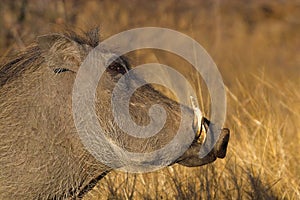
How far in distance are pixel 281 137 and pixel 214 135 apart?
1.58 meters

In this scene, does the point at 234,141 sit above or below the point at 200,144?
above

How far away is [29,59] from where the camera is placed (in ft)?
12.0

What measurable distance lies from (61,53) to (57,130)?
0.30 meters

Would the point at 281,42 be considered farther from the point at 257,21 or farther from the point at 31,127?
the point at 31,127

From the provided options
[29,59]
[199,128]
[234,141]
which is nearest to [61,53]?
[29,59]

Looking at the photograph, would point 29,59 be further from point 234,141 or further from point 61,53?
point 234,141

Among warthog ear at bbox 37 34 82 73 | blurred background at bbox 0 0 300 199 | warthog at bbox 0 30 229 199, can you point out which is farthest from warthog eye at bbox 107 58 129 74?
blurred background at bbox 0 0 300 199

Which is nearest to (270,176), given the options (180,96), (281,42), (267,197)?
(267,197)

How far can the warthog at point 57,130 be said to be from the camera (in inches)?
137

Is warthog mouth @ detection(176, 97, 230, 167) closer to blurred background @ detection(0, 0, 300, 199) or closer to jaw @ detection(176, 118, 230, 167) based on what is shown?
jaw @ detection(176, 118, 230, 167)

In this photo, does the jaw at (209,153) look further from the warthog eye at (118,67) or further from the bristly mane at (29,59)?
the bristly mane at (29,59)

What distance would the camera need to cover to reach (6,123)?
3521 mm

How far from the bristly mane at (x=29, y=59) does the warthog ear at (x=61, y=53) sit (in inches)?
1.2

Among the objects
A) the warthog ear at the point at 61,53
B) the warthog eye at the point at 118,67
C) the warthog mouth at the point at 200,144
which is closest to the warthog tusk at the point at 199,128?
the warthog mouth at the point at 200,144
